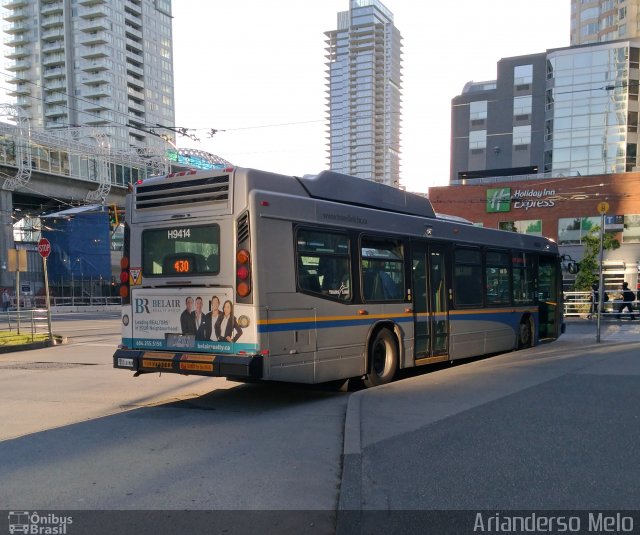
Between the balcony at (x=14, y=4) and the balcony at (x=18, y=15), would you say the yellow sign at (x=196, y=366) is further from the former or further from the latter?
the balcony at (x=14, y=4)

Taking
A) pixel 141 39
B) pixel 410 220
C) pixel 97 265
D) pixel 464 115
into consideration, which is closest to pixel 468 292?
pixel 410 220

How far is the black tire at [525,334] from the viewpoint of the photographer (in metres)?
13.2

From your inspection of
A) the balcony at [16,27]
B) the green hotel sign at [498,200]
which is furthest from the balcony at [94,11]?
the green hotel sign at [498,200]

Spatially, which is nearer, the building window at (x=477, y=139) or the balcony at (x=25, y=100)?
the building window at (x=477, y=139)

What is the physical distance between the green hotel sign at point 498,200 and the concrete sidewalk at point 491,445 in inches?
1412

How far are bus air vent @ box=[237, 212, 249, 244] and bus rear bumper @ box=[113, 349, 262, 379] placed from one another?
1.48 m

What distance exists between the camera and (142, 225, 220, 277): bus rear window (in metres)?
7.27

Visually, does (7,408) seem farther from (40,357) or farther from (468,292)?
(468,292)

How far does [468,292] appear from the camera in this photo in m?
11.0

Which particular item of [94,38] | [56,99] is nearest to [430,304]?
[94,38]

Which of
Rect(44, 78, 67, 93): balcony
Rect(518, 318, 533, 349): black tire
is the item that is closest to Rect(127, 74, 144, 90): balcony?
Rect(44, 78, 67, 93): balcony

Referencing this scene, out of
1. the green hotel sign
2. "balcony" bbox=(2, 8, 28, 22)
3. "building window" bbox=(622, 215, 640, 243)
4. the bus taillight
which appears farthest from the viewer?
"balcony" bbox=(2, 8, 28, 22)

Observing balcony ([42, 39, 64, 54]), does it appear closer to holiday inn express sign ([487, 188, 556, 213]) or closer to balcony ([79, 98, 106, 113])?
balcony ([79, 98, 106, 113])

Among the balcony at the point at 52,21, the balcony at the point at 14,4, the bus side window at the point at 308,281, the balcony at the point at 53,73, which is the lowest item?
the bus side window at the point at 308,281
